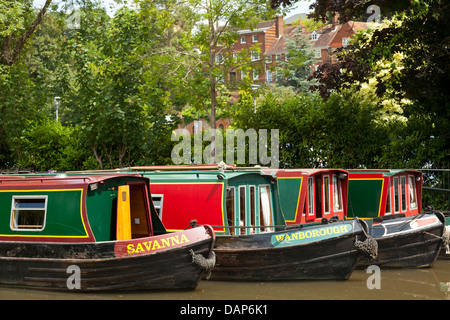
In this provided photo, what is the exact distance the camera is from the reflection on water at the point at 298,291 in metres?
10.5

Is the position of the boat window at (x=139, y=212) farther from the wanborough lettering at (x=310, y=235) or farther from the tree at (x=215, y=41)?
the tree at (x=215, y=41)

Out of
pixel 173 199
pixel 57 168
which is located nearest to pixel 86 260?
pixel 173 199

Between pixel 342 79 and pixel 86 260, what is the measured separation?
10090 mm

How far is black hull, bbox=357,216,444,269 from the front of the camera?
1274 centimetres

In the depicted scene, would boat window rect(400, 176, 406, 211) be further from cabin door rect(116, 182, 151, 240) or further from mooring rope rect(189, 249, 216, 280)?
A: cabin door rect(116, 182, 151, 240)

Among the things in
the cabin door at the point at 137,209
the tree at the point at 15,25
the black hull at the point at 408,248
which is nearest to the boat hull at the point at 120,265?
the cabin door at the point at 137,209

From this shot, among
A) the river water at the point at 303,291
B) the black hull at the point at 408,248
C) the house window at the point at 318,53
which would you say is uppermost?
the house window at the point at 318,53

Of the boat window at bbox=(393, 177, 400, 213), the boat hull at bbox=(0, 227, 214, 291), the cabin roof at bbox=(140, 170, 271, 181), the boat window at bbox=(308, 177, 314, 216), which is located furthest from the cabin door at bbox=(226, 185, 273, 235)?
the boat window at bbox=(393, 177, 400, 213)

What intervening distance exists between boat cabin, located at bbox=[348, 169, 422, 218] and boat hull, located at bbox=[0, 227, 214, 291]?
5.26 metres

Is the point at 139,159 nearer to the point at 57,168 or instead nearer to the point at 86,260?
the point at 57,168

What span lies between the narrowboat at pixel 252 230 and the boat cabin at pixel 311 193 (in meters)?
0.39

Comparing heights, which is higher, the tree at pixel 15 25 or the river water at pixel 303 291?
the tree at pixel 15 25

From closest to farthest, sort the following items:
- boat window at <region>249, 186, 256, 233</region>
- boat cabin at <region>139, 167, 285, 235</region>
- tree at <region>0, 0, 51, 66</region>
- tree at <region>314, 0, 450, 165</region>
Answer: boat cabin at <region>139, 167, 285, 235</region> < boat window at <region>249, 186, 256, 233</region> < tree at <region>314, 0, 450, 165</region> < tree at <region>0, 0, 51, 66</region>

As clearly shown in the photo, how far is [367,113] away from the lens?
18328 mm
